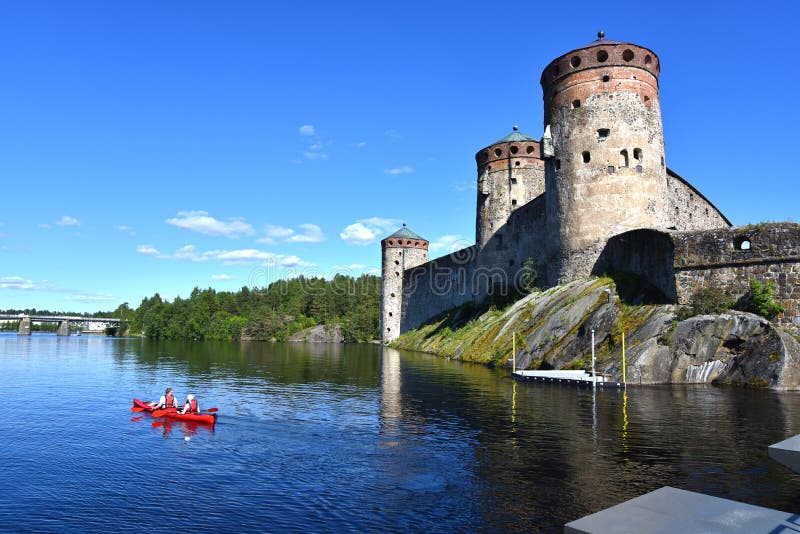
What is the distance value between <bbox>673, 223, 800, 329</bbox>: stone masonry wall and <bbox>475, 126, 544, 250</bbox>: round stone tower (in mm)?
28570

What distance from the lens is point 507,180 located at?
59594 mm

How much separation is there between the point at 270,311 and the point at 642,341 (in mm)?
114874

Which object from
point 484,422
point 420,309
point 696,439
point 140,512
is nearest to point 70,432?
point 140,512

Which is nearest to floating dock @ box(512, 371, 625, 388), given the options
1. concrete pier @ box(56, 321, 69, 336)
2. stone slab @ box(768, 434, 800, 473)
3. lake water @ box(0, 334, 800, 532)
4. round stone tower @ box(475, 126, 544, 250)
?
lake water @ box(0, 334, 800, 532)

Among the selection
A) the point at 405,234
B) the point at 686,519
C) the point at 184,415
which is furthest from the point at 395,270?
the point at 686,519

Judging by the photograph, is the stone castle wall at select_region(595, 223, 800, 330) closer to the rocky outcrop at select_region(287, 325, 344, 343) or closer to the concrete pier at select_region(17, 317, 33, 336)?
the rocky outcrop at select_region(287, 325, 344, 343)

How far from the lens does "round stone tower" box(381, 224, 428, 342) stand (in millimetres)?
85438

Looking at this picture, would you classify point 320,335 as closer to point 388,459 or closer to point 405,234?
point 405,234

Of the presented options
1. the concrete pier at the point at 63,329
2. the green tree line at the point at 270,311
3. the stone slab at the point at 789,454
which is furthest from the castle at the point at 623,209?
the concrete pier at the point at 63,329

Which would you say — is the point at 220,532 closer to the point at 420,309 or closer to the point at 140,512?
the point at 140,512

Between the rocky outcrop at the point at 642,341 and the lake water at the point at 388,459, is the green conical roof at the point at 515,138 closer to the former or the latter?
the rocky outcrop at the point at 642,341

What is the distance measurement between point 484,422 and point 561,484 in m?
7.17

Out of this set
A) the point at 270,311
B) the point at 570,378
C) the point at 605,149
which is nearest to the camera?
the point at 570,378

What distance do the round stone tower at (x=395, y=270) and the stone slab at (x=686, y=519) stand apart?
7727 centimetres
